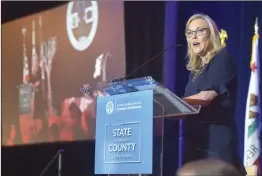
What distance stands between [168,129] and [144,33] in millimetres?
1403

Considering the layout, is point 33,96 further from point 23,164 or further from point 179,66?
point 179,66

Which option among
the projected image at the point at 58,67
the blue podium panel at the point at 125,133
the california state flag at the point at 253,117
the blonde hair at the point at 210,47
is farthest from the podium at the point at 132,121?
the projected image at the point at 58,67

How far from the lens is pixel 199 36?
2918 mm

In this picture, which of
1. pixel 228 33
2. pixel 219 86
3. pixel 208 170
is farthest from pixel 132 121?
pixel 228 33

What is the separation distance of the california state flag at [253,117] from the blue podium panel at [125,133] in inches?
51.7

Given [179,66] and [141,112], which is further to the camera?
[179,66]

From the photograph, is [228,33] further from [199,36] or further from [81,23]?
[81,23]

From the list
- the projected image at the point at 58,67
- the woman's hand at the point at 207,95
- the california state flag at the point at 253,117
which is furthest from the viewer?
the projected image at the point at 58,67

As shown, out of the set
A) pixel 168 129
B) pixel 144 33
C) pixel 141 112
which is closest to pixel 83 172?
pixel 144 33

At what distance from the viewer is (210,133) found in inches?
105

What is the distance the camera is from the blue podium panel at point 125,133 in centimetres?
224

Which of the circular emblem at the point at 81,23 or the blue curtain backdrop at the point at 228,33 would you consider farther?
the circular emblem at the point at 81,23

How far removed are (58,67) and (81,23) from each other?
0.47 m

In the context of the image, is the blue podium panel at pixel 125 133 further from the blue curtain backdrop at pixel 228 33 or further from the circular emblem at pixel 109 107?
the blue curtain backdrop at pixel 228 33
